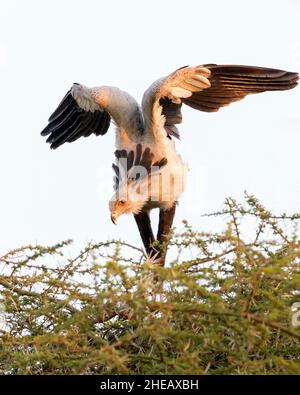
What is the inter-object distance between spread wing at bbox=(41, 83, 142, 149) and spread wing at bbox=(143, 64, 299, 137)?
18 centimetres

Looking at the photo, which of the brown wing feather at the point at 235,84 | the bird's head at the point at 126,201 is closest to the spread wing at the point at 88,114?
the brown wing feather at the point at 235,84

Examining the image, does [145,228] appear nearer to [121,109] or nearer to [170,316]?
[121,109]

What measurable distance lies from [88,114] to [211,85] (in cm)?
99

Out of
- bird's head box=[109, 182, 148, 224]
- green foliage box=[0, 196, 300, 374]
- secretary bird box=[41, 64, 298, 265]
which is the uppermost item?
secretary bird box=[41, 64, 298, 265]

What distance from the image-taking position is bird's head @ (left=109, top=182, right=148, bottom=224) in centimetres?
484

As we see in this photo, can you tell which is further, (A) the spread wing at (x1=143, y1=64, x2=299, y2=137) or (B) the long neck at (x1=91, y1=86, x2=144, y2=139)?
(B) the long neck at (x1=91, y1=86, x2=144, y2=139)

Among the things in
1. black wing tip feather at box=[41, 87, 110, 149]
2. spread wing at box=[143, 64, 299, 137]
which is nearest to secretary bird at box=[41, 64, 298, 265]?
spread wing at box=[143, 64, 299, 137]

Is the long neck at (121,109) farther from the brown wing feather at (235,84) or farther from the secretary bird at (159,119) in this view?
the brown wing feather at (235,84)

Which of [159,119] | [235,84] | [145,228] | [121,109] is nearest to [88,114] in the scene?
[121,109]

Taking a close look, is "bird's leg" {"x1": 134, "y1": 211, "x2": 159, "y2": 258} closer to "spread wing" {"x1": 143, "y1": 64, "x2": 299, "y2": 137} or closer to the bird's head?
the bird's head

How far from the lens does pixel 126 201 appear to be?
491cm

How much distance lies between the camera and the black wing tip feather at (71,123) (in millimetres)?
5703

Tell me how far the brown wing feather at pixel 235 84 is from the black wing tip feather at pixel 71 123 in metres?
0.73
